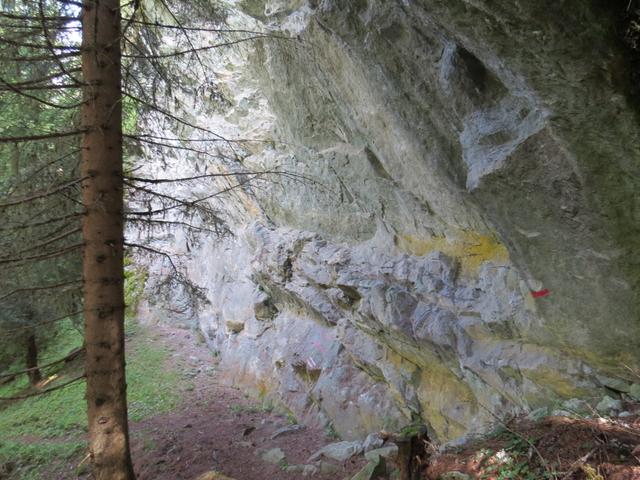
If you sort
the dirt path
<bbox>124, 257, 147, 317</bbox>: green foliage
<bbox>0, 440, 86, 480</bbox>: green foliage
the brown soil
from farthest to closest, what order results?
<bbox>124, 257, 147, 317</bbox>: green foliage → <bbox>0, 440, 86, 480</bbox>: green foliage → the dirt path → the brown soil

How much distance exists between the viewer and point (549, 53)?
3.12 metres

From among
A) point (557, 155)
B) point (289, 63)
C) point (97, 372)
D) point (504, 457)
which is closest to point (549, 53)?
point (557, 155)

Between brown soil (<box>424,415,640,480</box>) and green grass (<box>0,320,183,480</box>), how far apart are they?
783 cm

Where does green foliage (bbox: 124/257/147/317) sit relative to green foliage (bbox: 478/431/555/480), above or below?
above

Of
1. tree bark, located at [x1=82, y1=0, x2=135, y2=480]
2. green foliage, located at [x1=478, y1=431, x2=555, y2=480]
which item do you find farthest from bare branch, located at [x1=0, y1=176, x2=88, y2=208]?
green foliage, located at [x1=478, y1=431, x2=555, y2=480]

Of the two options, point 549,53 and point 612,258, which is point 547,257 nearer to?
point 612,258

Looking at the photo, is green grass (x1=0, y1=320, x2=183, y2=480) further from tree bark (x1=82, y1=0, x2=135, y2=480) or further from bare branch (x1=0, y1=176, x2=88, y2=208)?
bare branch (x1=0, y1=176, x2=88, y2=208)

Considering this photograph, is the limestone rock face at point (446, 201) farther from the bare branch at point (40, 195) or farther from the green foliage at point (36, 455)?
the green foliage at point (36, 455)

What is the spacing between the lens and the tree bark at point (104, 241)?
152 inches

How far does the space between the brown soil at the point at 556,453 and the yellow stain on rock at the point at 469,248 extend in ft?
7.45

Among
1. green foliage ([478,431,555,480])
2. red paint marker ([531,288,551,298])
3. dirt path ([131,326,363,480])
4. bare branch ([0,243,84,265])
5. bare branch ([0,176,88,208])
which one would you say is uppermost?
bare branch ([0,176,88,208])

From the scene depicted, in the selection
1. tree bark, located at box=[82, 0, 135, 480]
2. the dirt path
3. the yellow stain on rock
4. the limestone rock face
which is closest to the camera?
the limestone rock face

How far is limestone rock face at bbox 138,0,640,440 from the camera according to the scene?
337 centimetres

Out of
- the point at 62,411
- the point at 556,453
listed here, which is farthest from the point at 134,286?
the point at 556,453
